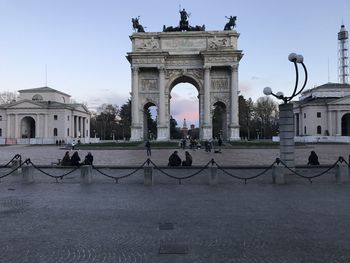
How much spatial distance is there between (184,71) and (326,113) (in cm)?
4450

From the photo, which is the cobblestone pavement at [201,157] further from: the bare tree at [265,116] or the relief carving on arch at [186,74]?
the bare tree at [265,116]

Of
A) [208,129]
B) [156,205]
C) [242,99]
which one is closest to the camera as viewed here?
[156,205]

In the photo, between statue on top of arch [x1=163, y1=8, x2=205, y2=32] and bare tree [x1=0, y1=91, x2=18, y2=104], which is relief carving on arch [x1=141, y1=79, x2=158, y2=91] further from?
bare tree [x1=0, y1=91, x2=18, y2=104]

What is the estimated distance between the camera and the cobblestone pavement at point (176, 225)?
7.14 meters

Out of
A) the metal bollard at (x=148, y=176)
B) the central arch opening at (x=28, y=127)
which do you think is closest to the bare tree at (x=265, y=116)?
the central arch opening at (x=28, y=127)

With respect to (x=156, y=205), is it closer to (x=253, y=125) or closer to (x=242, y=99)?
(x=242, y=99)

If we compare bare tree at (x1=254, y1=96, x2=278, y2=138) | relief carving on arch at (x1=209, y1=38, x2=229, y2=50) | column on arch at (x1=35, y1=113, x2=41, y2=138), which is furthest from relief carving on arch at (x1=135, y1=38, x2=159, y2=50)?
bare tree at (x1=254, y1=96, x2=278, y2=138)

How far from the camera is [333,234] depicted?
331 inches

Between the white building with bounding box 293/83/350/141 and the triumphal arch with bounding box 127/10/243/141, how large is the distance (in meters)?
29.6

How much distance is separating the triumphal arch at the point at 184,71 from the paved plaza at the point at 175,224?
160ft

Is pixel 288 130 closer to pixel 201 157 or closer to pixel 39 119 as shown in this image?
pixel 201 157

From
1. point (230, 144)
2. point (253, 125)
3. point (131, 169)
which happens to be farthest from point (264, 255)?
point (253, 125)

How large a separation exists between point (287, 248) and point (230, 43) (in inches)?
2330

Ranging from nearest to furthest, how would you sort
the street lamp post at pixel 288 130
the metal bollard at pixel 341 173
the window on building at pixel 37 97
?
the metal bollard at pixel 341 173 < the street lamp post at pixel 288 130 < the window on building at pixel 37 97
